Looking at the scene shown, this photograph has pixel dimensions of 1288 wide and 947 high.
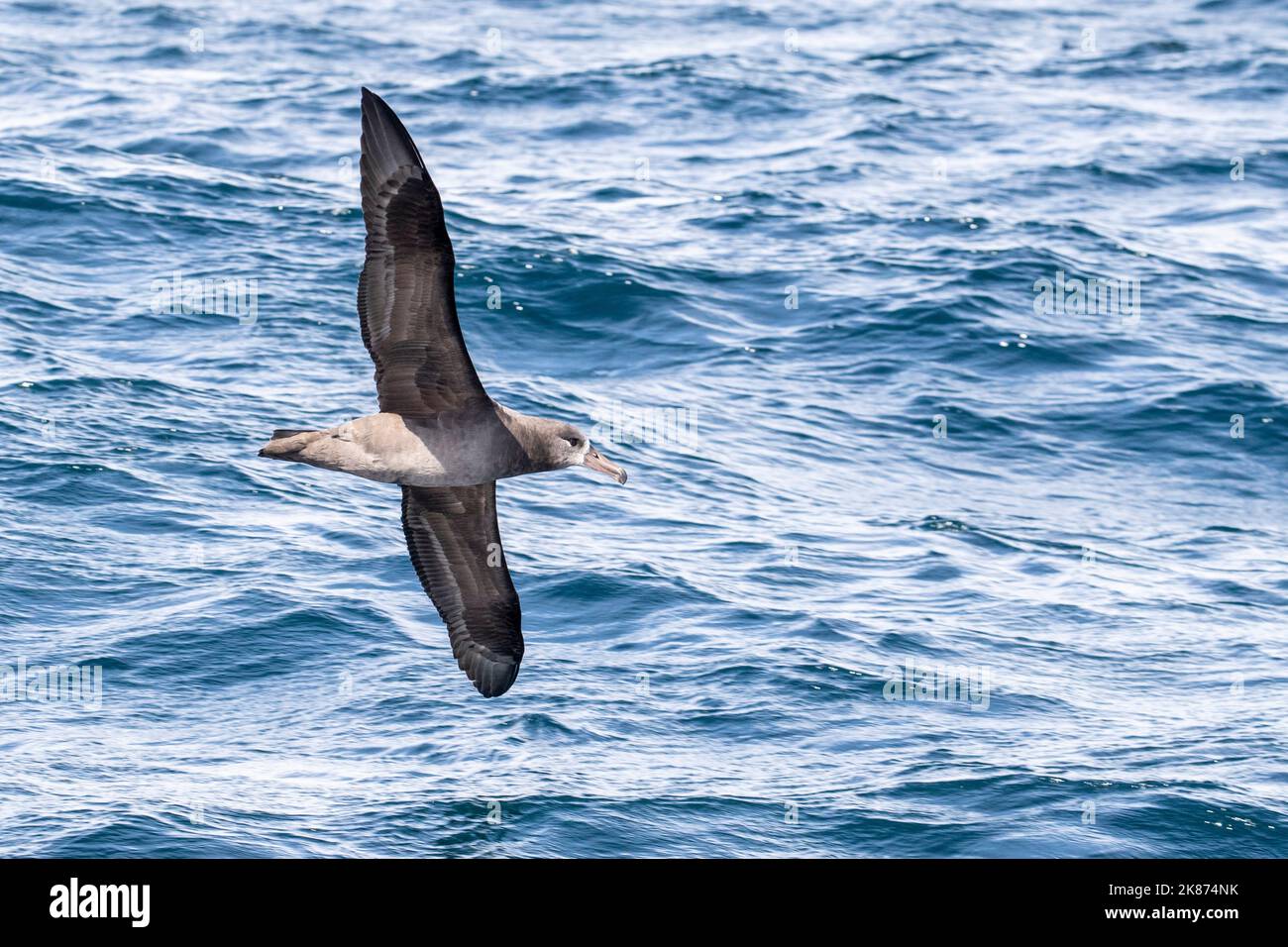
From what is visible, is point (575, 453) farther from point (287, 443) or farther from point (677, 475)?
point (677, 475)

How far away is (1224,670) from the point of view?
21969 mm

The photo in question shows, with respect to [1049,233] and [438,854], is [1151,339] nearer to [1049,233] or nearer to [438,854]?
[1049,233]

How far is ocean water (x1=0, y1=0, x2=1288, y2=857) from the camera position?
18797 millimetres

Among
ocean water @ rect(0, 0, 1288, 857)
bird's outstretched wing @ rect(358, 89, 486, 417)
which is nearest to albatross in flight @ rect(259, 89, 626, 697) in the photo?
bird's outstretched wing @ rect(358, 89, 486, 417)

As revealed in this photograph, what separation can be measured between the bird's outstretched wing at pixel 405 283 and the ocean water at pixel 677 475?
5.17 meters

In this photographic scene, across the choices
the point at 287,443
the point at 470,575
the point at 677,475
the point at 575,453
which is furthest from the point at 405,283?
the point at 677,475

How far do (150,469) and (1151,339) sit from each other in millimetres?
14852

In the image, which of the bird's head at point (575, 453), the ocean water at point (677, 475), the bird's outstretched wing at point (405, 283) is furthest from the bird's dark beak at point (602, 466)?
the ocean water at point (677, 475)

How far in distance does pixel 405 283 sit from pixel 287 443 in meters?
1.34

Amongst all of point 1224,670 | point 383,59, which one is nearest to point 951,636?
point 1224,670

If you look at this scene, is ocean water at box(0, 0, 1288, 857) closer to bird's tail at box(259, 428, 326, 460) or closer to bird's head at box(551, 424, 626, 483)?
bird's head at box(551, 424, 626, 483)

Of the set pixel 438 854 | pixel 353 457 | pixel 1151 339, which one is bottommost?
pixel 438 854

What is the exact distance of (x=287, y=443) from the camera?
13.7 meters

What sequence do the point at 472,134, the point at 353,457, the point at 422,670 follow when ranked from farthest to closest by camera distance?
the point at 472,134, the point at 422,670, the point at 353,457
